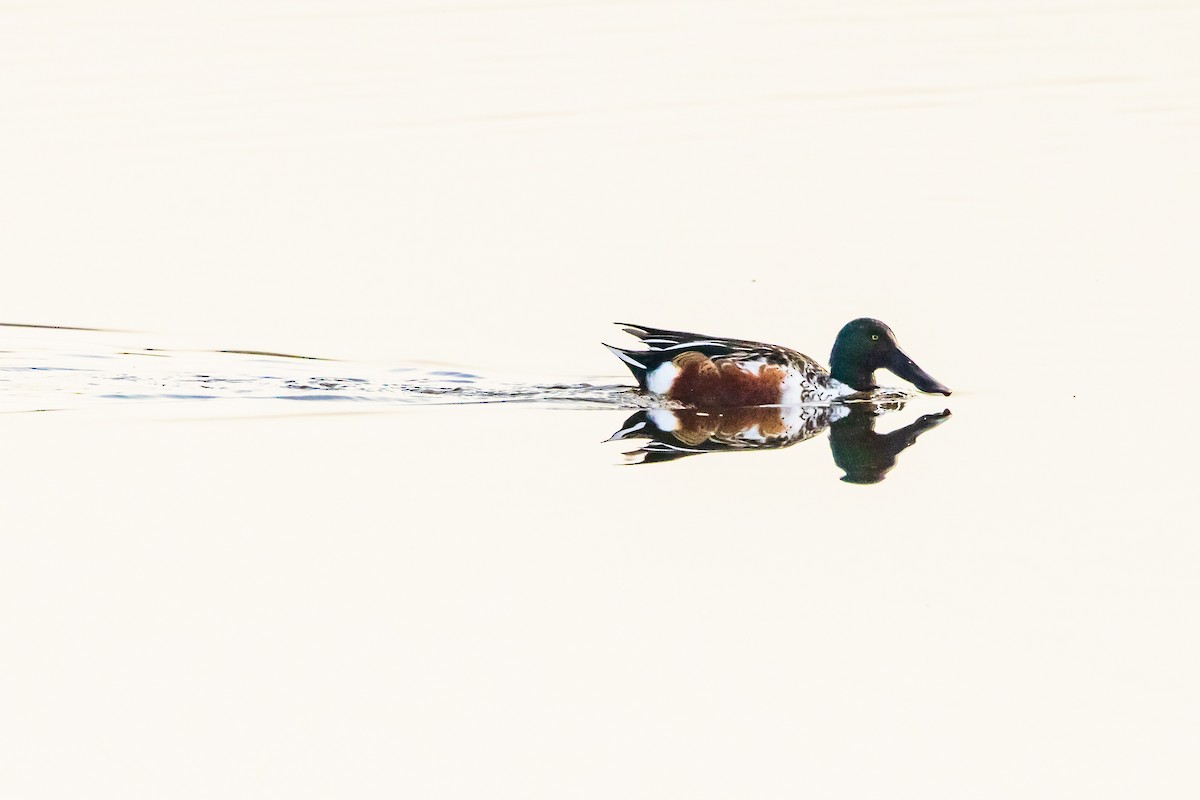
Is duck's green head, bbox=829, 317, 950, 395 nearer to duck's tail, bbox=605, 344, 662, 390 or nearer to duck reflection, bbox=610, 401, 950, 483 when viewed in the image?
duck reflection, bbox=610, 401, 950, 483

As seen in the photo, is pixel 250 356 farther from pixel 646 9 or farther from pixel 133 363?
pixel 646 9

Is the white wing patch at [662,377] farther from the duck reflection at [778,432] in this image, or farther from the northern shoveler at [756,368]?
the duck reflection at [778,432]

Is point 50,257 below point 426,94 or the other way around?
below

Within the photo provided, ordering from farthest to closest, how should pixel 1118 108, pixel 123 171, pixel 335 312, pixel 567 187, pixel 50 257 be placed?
1. pixel 1118 108
2. pixel 123 171
3. pixel 567 187
4. pixel 50 257
5. pixel 335 312

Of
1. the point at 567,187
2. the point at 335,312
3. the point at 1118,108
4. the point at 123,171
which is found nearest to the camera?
the point at 335,312

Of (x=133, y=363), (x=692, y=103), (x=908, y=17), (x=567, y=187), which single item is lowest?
(x=133, y=363)

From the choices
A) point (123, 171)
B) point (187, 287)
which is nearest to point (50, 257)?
point (187, 287)

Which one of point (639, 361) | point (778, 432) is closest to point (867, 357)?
point (778, 432)
